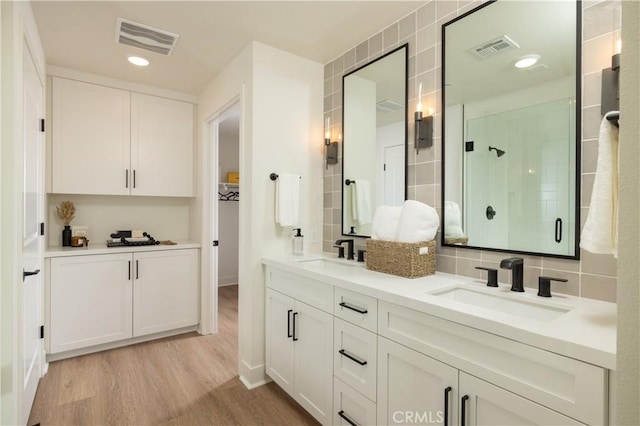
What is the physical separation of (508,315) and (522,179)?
0.74 meters

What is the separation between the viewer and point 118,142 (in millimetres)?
3053

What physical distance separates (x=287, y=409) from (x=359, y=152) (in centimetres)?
176

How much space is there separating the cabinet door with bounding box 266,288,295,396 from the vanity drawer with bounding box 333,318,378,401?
435 mm

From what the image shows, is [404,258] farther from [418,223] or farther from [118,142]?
[118,142]

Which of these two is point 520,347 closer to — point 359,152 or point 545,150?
point 545,150

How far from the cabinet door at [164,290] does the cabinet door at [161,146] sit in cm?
66

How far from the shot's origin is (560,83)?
4.63 ft

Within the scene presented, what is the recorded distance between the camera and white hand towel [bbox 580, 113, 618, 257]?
3.34ft

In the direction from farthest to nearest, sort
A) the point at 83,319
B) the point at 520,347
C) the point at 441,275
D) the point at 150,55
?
the point at 83,319
the point at 150,55
the point at 441,275
the point at 520,347

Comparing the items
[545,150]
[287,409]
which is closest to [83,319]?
[287,409]

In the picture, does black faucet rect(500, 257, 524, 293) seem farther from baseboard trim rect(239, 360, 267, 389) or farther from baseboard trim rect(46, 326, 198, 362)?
baseboard trim rect(46, 326, 198, 362)

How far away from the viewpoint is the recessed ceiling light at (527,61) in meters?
1.50

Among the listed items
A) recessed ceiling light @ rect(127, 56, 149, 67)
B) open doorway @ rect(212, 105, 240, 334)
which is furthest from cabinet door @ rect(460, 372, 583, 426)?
open doorway @ rect(212, 105, 240, 334)

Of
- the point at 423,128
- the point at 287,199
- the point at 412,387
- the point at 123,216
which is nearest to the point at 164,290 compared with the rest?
the point at 123,216
